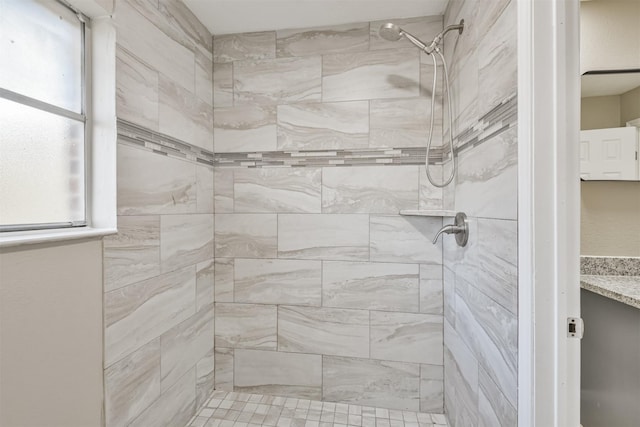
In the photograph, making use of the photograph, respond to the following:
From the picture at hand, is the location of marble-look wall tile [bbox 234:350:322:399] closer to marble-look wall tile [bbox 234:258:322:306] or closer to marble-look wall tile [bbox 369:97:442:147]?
marble-look wall tile [bbox 234:258:322:306]

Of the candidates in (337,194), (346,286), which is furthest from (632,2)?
(346,286)

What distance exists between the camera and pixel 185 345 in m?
1.77

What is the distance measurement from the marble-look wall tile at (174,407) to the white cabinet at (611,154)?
233 cm

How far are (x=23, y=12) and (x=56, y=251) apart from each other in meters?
0.79

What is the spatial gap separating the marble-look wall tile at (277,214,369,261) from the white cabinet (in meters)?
1.15

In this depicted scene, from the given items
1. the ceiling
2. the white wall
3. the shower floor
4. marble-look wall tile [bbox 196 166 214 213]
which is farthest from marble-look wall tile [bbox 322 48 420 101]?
the shower floor

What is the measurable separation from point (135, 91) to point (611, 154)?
2.26 meters

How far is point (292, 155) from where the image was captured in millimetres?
1990

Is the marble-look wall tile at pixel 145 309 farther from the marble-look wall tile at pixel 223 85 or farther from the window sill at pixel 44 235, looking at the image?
the marble-look wall tile at pixel 223 85

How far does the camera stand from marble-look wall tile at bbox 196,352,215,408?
1904mm

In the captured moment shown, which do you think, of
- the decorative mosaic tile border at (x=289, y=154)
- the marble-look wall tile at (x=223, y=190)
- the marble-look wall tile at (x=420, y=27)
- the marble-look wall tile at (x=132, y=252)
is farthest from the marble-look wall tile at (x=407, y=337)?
the marble-look wall tile at (x=420, y=27)

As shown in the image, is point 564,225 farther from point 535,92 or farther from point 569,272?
point 535,92

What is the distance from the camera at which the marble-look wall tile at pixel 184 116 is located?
5.22ft

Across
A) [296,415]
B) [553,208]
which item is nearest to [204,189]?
[296,415]
